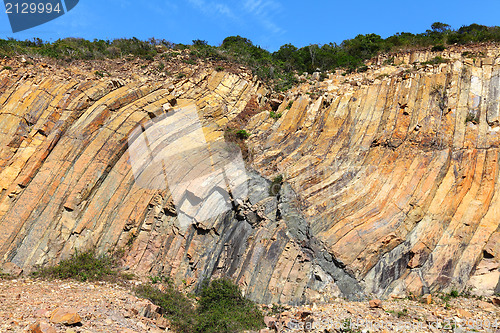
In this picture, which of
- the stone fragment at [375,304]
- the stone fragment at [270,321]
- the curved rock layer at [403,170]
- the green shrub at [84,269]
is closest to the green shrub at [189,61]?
the curved rock layer at [403,170]

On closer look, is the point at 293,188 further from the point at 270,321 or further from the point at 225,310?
the point at 225,310

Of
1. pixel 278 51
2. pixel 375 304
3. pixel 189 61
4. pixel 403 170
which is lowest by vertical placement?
pixel 375 304

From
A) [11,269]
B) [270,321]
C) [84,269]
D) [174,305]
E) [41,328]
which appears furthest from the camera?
[84,269]

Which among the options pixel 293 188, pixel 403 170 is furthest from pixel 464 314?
pixel 293 188

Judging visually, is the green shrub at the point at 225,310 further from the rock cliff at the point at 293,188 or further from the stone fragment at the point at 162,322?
the stone fragment at the point at 162,322

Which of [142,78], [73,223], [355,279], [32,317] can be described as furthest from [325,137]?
[32,317]

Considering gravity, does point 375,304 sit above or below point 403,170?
below

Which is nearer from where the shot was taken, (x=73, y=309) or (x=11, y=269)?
(x=73, y=309)

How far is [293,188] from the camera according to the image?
1493 centimetres

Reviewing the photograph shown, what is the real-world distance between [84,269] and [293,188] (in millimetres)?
8217

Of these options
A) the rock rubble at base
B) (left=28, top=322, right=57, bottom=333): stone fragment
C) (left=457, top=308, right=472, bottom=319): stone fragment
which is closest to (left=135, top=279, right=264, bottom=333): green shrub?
the rock rubble at base

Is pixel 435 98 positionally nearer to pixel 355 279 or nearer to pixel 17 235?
pixel 355 279

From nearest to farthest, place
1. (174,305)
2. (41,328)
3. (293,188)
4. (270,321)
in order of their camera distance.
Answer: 1. (41,328)
2. (270,321)
3. (174,305)
4. (293,188)

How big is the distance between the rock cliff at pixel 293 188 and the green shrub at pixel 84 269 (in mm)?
425
